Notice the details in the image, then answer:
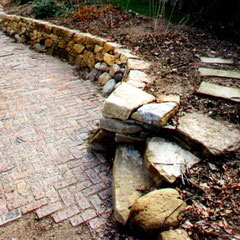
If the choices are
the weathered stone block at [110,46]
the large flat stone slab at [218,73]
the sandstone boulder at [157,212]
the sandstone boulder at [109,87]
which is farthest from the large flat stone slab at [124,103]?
the weathered stone block at [110,46]

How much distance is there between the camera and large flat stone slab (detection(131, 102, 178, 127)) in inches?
86.7


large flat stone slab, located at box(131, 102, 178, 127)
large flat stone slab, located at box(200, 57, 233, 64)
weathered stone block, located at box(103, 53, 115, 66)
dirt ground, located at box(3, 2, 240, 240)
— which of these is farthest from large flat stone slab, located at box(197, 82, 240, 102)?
weathered stone block, located at box(103, 53, 115, 66)

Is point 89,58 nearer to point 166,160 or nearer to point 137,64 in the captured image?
point 137,64

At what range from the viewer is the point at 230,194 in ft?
5.60

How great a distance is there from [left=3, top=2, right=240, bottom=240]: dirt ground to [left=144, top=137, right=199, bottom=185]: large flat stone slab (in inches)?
2.8

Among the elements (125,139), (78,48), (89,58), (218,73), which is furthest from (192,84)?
(78,48)

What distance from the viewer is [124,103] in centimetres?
238

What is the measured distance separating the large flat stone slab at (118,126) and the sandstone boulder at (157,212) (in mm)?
758

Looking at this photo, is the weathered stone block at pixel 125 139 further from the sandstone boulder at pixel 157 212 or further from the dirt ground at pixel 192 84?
the sandstone boulder at pixel 157 212

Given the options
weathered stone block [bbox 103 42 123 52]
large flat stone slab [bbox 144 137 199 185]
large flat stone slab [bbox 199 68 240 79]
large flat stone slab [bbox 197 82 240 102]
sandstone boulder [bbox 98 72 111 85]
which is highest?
large flat stone slab [bbox 199 68 240 79]

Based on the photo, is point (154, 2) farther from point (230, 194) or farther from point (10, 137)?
point (230, 194)

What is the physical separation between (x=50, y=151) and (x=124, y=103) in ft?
3.35

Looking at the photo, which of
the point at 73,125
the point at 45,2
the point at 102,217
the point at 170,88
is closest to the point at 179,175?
the point at 102,217

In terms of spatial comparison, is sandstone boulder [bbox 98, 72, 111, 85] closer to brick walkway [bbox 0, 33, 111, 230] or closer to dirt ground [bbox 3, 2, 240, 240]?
brick walkway [bbox 0, 33, 111, 230]
